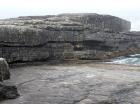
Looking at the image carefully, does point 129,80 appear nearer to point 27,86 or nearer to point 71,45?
point 27,86

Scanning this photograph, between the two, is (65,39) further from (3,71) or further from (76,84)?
(3,71)

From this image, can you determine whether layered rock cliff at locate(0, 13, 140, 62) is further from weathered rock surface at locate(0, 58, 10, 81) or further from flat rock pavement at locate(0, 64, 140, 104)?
weathered rock surface at locate(0, 58, 10, 81)

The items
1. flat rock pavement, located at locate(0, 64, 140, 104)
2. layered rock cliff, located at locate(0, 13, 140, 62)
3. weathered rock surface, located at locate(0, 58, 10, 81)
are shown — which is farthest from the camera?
layered rock cliff, located at locate(0, 13, 140, 62)

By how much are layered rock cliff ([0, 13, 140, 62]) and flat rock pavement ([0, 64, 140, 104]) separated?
2.15 feet

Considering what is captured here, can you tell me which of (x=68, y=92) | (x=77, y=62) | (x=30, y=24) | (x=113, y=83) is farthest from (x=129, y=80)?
(x=30, y=24)

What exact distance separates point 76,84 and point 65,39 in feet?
13.2

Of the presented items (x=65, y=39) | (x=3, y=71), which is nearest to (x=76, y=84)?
(x=3, y=71)

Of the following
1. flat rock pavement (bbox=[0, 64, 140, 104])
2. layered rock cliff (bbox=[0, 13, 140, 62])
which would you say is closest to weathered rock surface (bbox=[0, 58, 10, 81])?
flat rock pavement (bbox=[0, 64, 140, 104])

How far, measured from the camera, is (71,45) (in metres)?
11.6

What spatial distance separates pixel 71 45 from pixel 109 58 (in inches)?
66.0

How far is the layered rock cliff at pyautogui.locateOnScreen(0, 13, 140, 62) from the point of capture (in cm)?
971

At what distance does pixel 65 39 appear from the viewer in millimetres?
11391

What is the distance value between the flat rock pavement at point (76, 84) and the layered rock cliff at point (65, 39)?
65cm

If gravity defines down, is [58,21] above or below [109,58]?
above
